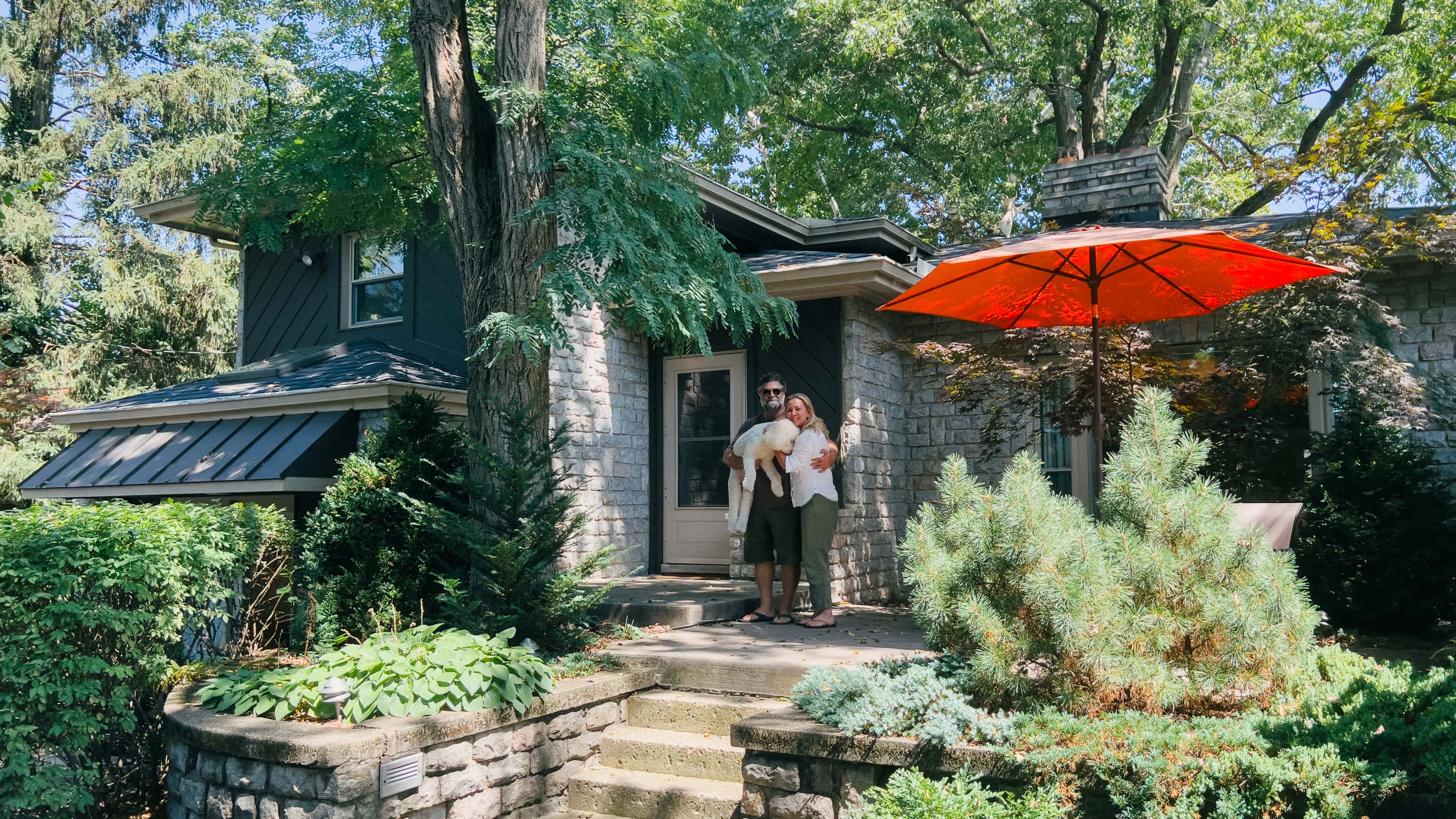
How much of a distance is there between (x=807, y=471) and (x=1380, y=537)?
3.89 metres

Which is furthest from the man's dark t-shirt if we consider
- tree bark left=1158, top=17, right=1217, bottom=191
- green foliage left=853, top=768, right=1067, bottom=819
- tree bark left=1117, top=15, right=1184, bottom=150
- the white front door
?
tree bark left=1158, top=17, right=1217, bottom=191

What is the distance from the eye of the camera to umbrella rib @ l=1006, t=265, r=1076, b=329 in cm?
615

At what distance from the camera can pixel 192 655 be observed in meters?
5.86

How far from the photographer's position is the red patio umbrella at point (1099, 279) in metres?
5.18

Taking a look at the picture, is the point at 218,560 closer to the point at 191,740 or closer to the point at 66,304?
the point at 191,740

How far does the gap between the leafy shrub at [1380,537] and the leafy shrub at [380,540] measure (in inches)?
215

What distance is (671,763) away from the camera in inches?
188

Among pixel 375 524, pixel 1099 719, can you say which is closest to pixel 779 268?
pixel 375 524

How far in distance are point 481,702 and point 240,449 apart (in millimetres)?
5271

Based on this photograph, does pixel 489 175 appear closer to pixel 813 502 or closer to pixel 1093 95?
pixel 813 502

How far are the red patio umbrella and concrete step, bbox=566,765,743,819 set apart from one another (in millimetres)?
2613

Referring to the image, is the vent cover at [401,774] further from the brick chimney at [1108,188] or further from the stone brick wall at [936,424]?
the brick chimney at [1108,188]

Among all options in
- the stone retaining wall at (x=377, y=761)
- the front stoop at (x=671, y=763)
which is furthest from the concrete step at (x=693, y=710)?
the stone retaining wall at (x=377, y=761)

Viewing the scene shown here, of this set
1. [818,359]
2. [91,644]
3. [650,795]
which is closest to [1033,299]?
[818,359]
